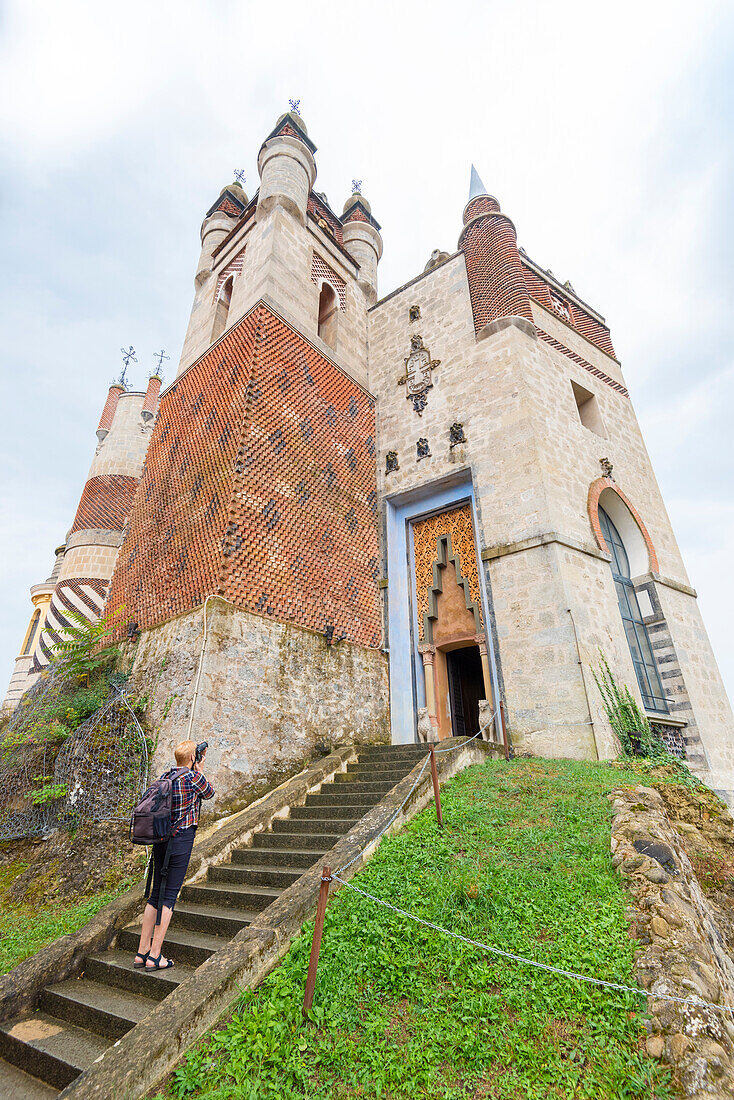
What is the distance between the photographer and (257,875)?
5.08 metres

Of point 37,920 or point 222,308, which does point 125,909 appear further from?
point 222,308

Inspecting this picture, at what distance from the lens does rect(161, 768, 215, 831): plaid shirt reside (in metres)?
3.92

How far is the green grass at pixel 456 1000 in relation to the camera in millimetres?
2744

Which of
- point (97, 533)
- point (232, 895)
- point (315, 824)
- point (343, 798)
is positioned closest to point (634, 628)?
point (343, 798)

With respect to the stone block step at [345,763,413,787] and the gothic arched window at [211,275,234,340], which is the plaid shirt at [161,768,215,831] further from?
the gothic arched window at [211,275,234,340]

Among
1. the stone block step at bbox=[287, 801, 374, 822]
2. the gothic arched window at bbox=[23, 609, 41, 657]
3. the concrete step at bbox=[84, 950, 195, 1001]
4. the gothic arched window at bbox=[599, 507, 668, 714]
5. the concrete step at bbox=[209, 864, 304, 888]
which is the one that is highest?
the gothic arched window at bbox=[23, 609, 41, 657]

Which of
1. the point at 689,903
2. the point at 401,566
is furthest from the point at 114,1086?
the point at 401,566

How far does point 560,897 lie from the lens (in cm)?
388

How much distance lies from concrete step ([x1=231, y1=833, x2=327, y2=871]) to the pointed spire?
51.0 ft

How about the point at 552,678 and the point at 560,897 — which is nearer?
the point at 560,897

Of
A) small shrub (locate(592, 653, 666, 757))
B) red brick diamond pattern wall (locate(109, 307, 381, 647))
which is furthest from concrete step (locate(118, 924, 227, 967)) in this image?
small shrub (locate(592, 653, 666, 757))

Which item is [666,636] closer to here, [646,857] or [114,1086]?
[646,857]

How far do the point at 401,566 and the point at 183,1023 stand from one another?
8.80 metres

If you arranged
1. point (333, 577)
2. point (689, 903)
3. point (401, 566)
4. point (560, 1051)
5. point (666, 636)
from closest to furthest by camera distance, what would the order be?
1. point (560, 1051)
2. point (689, 903)
3. point (333, 577)
4. point (666, 636)
5. point (401, 566)
